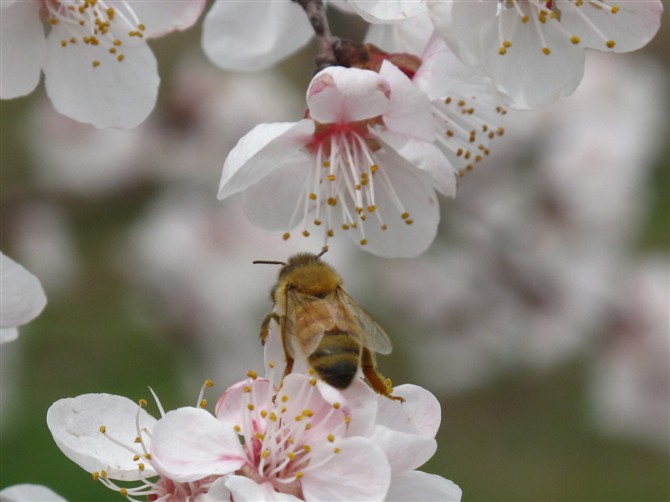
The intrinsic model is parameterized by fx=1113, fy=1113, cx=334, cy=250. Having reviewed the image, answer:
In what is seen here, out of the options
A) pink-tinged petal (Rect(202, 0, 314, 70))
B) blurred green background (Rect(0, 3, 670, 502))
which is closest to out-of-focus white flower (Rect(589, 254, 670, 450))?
blurred green background (Rect(0, 3, 670, 502))

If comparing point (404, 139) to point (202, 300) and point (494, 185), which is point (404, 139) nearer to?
point (494, 185)

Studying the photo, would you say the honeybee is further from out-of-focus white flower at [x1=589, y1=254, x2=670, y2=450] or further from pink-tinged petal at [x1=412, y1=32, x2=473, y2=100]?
out-of-focus white flower at [x1=589, y1=254, x2=670, y2=450]

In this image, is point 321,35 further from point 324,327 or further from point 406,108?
point 324,327

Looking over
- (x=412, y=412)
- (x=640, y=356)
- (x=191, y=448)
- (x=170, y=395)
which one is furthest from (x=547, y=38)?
(x=170, y=395)

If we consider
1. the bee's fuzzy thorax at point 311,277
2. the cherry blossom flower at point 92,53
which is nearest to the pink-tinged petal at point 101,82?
the cherry blossom flower at point 92,53

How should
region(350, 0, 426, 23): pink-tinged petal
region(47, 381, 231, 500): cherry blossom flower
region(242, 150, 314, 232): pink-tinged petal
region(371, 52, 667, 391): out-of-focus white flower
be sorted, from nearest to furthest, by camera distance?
region(47, 381, 231, 500): cherry blossom flower
region(350, 0, 426, 23): pink-tinged petal
region(242, 150, 314, 232): pink-tinged petal
region(371, 52, 667, 391): out-of-focus white flower

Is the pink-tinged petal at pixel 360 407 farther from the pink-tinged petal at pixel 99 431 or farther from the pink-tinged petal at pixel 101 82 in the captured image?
the pink-tinged petal at pixel 101 82

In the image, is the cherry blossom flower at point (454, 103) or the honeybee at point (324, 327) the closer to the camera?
the honeybee at point (324, 327)

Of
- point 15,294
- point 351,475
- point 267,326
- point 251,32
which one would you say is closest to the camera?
point 351,475
